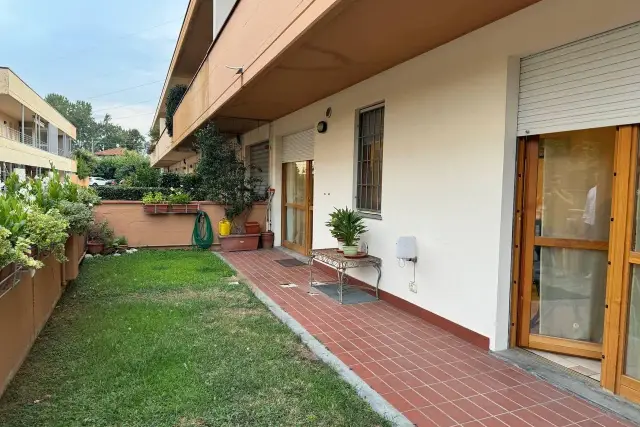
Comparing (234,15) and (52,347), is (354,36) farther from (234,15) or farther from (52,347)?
(52,347)

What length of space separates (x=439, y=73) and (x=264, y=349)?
3384 millimetres

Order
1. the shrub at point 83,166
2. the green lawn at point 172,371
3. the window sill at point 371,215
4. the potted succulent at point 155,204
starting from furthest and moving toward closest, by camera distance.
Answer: the shrub at point 83,166
the potted succulent at point 155,204
the window sill at point 371,215
the green lawn at point 172,371

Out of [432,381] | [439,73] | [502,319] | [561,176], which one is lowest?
[432,381]

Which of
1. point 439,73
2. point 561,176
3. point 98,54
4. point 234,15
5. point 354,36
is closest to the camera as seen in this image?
point 561,176

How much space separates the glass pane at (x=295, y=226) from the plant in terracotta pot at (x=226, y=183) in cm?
79

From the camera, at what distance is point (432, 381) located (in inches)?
129

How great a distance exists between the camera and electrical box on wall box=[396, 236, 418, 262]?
4.79 m

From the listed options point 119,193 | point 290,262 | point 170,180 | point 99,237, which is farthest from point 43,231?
point 170,180

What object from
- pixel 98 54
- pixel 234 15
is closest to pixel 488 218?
pixel 234 15

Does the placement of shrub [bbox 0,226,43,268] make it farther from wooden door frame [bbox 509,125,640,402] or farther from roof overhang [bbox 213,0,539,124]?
wooden door frame [bbox 509,125,640,402]

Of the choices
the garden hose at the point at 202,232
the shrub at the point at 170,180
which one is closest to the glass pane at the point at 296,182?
the garden hose at the point at 202,232

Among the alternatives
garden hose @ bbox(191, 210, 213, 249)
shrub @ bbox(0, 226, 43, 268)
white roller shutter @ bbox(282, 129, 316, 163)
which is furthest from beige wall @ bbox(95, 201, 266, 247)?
shrub @ bbox(0, 226, 43, 268)

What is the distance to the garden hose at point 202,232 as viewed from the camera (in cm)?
966

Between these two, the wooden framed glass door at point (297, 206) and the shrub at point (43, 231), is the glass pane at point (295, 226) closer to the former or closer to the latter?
the wooden framed glass door at point (297, 206)
